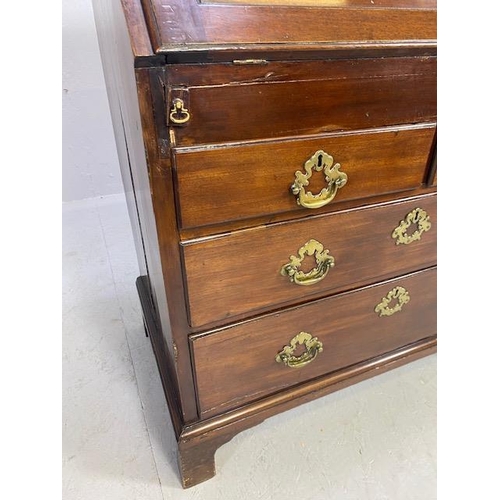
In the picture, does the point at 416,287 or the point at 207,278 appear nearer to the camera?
the point at 207,278

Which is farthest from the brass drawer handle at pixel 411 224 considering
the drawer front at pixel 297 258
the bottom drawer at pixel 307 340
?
the bottom drawer at pixel 307 340

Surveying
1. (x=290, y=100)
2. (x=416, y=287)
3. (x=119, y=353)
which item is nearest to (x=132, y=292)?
(x=119, y=353)

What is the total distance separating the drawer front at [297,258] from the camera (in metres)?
0.71

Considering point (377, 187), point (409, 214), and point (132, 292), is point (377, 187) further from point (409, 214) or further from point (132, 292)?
point (132, 292)

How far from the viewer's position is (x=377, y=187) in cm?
77

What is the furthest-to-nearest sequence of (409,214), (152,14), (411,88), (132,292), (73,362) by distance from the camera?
(132,292) < (73,362) < (409,214) < (411,88) < (152,14)

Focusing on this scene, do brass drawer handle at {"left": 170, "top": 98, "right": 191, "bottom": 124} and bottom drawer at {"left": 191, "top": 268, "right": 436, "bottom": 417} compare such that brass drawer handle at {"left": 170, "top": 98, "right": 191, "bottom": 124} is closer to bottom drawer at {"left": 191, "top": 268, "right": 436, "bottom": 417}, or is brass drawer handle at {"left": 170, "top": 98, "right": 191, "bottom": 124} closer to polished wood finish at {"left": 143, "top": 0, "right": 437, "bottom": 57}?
polished wood finish at {"left": 143, "top": 0, "right": 437, "bottom": 57}

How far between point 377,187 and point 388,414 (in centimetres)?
66

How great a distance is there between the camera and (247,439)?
1.08 meters

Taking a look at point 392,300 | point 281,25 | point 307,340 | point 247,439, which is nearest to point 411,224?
point 392,300

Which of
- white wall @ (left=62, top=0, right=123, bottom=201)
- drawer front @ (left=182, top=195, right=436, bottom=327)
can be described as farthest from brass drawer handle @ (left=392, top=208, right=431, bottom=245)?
white wall @ (left=62, top=0, right=123, bottom=201)

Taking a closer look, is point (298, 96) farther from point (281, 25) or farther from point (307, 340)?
point (307, 340)

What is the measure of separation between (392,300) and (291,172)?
1.50ft

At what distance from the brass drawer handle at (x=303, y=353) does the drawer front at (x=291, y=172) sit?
0.95ft
